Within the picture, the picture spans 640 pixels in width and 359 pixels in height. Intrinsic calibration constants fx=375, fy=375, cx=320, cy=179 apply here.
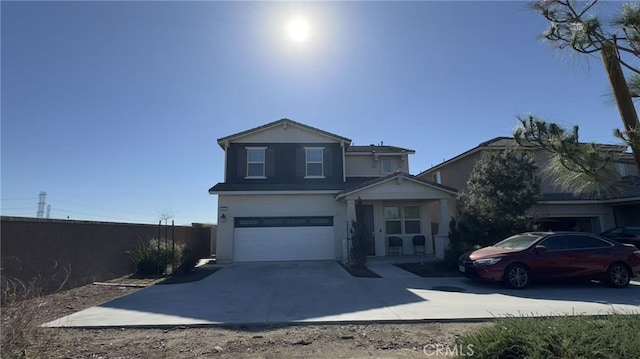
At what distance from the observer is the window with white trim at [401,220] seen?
62.0 ft

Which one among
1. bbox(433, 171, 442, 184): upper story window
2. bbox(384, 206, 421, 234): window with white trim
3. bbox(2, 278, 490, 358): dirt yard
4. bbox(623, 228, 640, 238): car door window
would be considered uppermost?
bbox(433, 171, 442, 184): upper story window

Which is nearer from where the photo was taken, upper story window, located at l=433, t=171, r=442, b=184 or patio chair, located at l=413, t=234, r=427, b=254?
patio chair, located at l=413, t=234, r=427, b=254

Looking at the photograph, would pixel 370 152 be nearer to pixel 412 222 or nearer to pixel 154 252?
pixel 412 222

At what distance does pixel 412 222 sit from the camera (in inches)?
754

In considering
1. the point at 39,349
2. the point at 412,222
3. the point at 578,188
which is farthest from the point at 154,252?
the point at 578,188

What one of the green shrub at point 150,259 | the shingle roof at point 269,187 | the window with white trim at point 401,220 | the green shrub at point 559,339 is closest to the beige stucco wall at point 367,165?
the shingle roof at point 269,187

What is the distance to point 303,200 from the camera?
720 inches

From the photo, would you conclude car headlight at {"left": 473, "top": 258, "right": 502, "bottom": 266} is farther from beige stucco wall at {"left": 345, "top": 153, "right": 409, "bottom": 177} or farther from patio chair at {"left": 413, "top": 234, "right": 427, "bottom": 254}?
beige stucco wall at {"left": 345, "top": 153, "right": 409, "bottom": 177}

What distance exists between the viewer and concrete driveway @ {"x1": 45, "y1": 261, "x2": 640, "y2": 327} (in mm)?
7078

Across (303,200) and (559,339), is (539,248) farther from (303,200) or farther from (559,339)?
(303,200)

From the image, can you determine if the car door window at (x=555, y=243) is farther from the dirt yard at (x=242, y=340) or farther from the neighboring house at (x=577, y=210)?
the neighboring house at (x=577, y=210)

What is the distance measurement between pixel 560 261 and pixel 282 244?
11297 millimetres

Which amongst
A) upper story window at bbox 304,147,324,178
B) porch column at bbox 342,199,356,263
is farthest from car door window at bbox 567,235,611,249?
upper story window at bbox 304,147,324,178

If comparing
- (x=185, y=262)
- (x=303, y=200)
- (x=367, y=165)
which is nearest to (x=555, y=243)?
(x=303, y=200)
